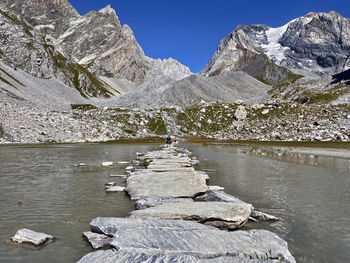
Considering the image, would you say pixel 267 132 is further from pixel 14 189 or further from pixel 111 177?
pixel 14 189

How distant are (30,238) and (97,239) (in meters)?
2.70

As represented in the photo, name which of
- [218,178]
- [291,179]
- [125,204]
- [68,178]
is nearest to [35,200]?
[125,204]

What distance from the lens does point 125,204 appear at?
Answer: 16.9 meters

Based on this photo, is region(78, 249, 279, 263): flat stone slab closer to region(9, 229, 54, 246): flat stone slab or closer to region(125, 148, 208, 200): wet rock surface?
region(9, 229, 54, 246): flat stone slab

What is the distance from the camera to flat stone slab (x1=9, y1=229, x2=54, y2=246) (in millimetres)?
10625

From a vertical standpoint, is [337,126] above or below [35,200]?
above

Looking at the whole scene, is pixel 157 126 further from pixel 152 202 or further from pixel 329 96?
pixel 152 202

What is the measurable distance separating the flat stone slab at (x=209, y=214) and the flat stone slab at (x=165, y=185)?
167 inches

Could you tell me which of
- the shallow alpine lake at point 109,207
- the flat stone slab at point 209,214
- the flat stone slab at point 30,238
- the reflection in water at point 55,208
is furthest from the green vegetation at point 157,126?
the flat stone slab at point 30,238

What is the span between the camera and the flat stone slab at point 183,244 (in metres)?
8.92

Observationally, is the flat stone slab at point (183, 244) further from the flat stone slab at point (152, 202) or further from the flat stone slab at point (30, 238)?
the flat stone slab at point (152, 202)

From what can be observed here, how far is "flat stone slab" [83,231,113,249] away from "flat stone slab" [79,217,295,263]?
23 centimetres

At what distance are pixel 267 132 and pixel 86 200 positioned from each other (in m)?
120

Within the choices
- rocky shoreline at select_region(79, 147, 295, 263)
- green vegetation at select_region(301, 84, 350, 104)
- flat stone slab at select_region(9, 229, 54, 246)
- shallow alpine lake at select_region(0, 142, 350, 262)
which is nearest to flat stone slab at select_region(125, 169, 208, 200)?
shallow alpine lake at select_region(0, 142, 350, 262)
